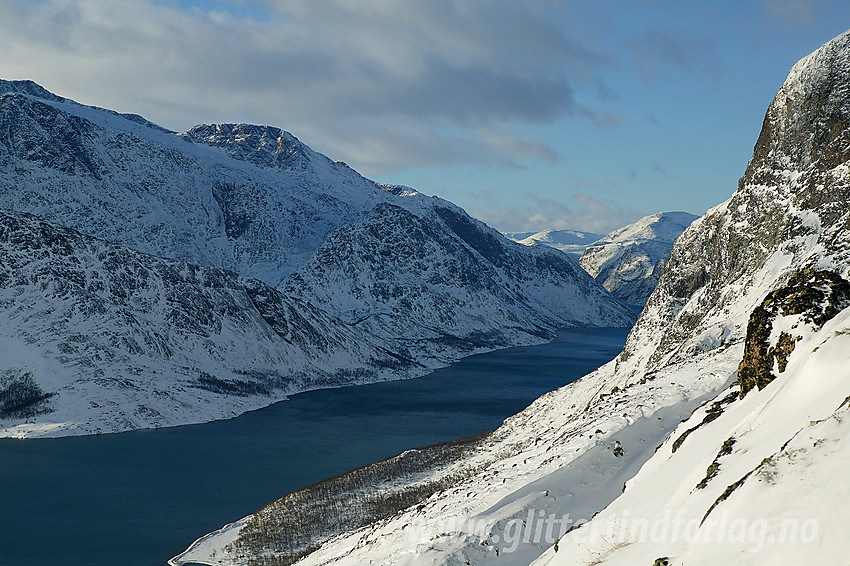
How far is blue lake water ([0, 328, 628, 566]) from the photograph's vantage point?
59.7m

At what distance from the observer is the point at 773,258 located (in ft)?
181

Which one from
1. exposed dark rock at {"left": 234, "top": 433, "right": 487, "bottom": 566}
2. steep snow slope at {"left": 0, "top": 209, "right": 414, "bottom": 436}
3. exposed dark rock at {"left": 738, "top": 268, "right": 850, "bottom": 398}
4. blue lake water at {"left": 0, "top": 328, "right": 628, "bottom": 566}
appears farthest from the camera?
steep snow slope at {"left": 0, "top": 209, "right": 414, "bottom": 436}

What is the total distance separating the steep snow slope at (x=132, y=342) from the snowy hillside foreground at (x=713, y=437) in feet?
219

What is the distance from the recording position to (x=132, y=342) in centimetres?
13238

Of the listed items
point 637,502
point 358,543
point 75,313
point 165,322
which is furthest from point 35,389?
point 637,502

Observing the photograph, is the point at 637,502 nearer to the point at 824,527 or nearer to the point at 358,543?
the point at 824,527

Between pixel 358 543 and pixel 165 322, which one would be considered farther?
pixel 165 322

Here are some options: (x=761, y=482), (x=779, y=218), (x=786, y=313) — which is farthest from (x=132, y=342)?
(x=761, y=482)

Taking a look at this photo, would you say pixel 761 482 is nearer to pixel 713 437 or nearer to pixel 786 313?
pixel 713 437

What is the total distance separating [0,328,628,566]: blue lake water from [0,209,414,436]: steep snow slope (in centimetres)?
828

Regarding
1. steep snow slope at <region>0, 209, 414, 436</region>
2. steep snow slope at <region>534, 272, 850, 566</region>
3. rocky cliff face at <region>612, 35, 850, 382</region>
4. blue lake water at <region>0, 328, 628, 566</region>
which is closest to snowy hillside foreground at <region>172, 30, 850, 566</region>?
steep snow slope at <region>534, 272, 850, 566</region>

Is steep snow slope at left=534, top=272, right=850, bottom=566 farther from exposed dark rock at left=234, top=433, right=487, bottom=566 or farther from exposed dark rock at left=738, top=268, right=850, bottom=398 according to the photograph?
exposed dark rock at left=234, top=433, right=487, bottom=566

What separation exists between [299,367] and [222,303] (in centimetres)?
2570

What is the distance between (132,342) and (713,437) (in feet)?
438
